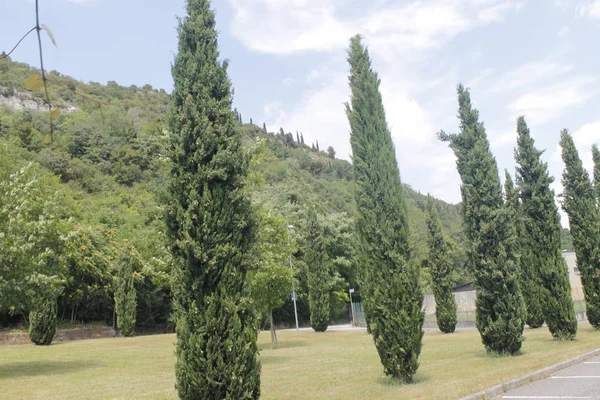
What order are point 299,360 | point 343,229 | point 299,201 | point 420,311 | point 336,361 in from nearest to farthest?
point 420,311, point 336,361, point 299,360, point 343,229, point 299,201

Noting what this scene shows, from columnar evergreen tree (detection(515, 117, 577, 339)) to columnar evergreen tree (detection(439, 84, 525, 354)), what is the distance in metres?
3.88

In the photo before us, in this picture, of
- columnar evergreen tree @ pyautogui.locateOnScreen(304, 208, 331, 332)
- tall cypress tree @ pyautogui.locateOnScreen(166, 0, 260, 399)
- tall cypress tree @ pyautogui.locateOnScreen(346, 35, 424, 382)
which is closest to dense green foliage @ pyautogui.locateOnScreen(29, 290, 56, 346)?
columnar evergreen tree @ pyautogui.locateOnScreen(304, 208, 331, 332)

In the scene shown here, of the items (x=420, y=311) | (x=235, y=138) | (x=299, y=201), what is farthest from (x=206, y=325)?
(x=299, y=201)

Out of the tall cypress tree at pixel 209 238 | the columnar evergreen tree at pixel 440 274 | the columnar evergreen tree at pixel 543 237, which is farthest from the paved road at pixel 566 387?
the columnar evergreen tree at pixel 440 274

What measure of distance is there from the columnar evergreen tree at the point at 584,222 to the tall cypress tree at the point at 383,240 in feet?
38.2

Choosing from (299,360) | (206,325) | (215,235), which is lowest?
(299,360)

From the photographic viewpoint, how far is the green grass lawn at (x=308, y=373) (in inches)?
358

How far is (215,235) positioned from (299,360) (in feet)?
35.4

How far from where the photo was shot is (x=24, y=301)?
12.9 meters

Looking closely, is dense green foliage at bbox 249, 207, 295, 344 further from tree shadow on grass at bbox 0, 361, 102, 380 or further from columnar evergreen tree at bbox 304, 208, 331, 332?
columnar evergreen tree at bbox 304, 208, 331, 332

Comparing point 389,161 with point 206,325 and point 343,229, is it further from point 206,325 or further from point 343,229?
point 343,229

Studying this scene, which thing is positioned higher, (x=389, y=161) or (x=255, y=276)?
(x=389, y=161)

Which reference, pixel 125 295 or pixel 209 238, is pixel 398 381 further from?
pixel 125 295

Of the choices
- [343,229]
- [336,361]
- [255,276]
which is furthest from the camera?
[343,229]
